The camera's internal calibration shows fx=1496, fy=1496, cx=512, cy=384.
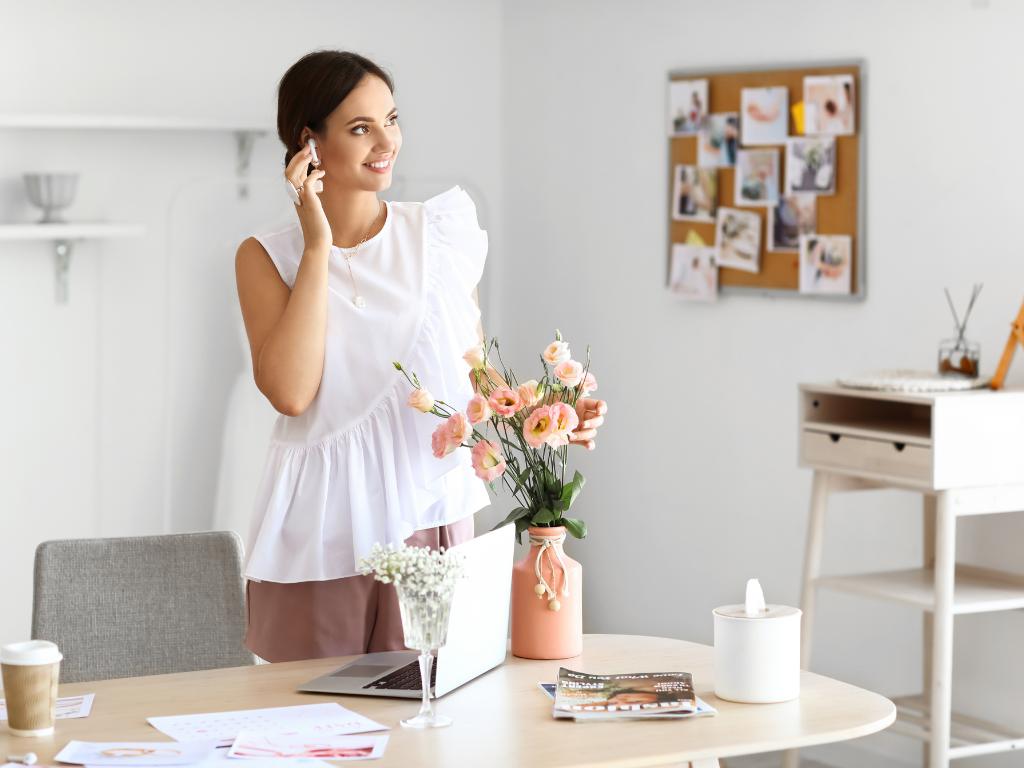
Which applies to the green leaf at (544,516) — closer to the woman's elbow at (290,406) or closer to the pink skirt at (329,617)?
the pink skirt at (329,617)

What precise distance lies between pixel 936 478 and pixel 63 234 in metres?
2.29

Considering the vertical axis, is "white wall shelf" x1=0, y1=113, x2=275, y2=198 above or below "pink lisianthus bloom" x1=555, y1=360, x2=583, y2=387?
above

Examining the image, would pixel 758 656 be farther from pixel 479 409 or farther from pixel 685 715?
pixel 479 409

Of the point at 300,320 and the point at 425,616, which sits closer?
the point at 425,616

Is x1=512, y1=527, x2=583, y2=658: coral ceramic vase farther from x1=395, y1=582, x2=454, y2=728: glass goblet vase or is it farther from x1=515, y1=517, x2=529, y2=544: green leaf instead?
x1=395, y1=582, x2=454, y2=728: glass goblet vase

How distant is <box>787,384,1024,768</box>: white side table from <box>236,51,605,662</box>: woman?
3.97ft

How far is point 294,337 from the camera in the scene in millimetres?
2055

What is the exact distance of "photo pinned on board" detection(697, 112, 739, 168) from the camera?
4043mm

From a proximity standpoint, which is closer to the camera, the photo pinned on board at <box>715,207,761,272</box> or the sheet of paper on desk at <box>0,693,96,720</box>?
the sheet of paper on desk at <box>0,693,96,720</box>

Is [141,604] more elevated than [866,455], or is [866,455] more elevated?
[866,455]

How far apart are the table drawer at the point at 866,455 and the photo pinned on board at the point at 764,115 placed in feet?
3.17

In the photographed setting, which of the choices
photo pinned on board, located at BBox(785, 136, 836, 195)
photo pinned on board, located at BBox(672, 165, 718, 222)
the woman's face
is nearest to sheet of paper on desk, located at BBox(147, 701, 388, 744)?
the woman's face

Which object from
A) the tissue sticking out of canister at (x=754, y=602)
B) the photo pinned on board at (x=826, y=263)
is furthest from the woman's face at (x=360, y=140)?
the photo pinned on board at (x=826, y=263)

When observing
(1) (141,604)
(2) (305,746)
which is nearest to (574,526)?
(2) (305,746)
